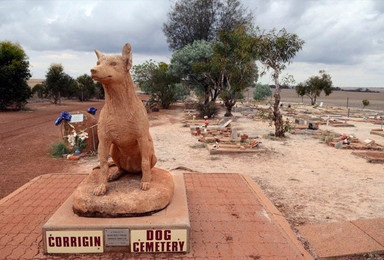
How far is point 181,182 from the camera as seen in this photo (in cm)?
451

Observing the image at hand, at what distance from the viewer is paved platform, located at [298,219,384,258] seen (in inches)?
136

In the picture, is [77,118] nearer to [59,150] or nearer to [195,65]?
[59,150]

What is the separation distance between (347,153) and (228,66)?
35.4ft

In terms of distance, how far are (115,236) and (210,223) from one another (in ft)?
4.15

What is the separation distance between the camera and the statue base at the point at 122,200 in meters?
3.26

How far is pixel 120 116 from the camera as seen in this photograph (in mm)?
3324

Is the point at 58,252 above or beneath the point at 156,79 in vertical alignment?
beneath

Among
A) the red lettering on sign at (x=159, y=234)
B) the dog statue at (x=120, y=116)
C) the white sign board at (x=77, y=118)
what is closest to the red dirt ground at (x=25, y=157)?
the white sign board at (x=77, y=118)

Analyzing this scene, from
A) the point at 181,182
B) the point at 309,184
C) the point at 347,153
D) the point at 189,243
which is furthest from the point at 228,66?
the point at 189,243

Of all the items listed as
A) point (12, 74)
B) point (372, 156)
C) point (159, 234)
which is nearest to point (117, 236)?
point (159, 234)

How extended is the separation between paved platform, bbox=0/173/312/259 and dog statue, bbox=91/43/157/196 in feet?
2.95

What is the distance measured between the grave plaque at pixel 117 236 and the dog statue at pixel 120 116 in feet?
1.71

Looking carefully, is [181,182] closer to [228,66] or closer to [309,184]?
[309,184]

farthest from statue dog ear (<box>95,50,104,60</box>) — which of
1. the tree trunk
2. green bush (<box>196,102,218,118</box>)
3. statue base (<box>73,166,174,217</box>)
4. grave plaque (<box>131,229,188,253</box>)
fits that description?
green bush (<box>196,102,218,118</box>)
